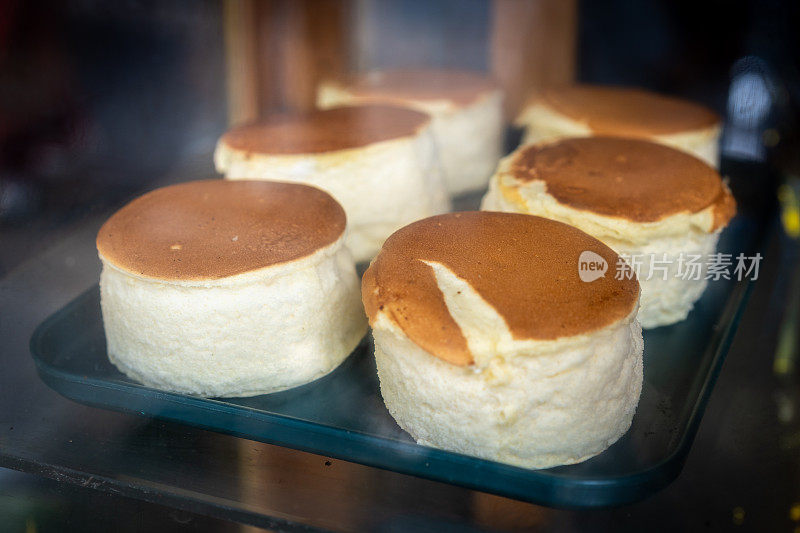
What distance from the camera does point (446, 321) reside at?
39.8 inches

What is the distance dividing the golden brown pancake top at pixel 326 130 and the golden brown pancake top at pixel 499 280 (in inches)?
16.2

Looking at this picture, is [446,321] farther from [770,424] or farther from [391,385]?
[770,424]

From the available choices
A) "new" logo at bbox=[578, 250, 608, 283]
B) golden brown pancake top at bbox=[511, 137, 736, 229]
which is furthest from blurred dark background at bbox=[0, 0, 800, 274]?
"new" logo at bbox=[578, 250, 608, 283]

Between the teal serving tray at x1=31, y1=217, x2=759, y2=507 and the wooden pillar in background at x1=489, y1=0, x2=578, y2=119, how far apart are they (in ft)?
3.37

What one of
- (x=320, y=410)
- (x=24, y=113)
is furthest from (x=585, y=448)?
(x=24, y=113)

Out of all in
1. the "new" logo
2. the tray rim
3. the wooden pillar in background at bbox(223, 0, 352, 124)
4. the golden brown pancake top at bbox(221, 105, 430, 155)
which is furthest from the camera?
the wooden pillar in background at bbox(223, 0, 352, 124)

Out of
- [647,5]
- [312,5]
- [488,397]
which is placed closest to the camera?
[488,397]

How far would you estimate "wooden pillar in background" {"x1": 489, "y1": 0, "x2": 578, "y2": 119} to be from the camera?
2.11 m

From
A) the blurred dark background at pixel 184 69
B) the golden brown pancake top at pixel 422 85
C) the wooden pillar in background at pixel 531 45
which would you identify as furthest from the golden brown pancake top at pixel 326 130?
the wooden pillar in background at pixel 531 45

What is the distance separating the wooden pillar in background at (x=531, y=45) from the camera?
211 cm

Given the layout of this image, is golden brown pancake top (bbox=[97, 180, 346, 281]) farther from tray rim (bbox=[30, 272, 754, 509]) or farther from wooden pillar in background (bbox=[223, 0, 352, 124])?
wooden pillar in background (bbox=[223, 0, 352, 124])

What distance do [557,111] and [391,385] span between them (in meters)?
1.05

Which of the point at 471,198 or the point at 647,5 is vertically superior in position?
the point at 647,5

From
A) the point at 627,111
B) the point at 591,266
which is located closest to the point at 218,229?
the point at 591,266
